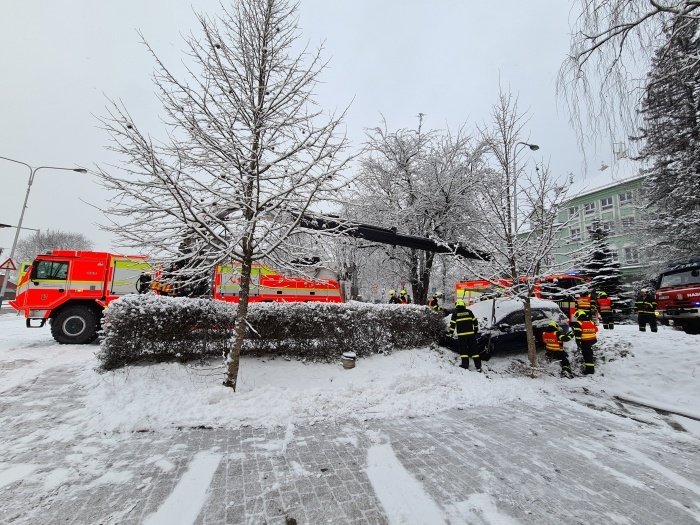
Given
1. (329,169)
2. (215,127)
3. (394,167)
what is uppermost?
(394,167)

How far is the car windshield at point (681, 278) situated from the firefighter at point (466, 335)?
8.41 meters

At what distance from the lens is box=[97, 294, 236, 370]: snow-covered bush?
608cm

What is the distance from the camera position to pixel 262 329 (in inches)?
289

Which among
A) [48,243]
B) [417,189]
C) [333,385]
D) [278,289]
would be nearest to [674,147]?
[417,189]

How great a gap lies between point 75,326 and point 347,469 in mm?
10664

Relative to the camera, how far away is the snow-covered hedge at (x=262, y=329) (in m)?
6.18

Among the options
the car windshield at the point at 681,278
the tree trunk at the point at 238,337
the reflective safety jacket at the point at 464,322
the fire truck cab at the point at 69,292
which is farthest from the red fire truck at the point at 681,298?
the fire truck cab at the point at 69,292

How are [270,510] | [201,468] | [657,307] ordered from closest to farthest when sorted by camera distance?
[270,510] < [201,468] < [657,307]

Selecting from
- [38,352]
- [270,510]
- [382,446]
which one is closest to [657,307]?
[382,446]

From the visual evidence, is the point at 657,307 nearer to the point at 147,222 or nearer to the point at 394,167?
the point at 394,167

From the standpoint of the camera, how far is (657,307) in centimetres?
1170

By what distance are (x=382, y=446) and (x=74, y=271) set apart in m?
11.1

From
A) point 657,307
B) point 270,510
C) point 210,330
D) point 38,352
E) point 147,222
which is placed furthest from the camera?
point 657,307

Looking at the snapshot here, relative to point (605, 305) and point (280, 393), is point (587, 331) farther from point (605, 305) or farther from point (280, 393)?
point (280, 393)
